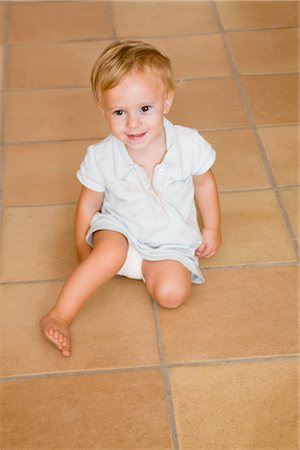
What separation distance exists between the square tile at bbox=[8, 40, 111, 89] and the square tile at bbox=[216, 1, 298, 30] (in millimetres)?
493

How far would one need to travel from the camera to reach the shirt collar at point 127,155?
164cm

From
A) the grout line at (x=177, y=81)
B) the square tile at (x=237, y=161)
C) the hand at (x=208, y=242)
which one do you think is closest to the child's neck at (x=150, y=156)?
the hand at (x=208, y=242)

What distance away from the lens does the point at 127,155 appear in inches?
64.7

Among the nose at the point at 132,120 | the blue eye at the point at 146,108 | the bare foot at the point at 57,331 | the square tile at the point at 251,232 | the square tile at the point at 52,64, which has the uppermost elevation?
the square tile at the point at 52,64

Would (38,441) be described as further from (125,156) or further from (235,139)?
(235,139)

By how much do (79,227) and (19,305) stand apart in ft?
0.73

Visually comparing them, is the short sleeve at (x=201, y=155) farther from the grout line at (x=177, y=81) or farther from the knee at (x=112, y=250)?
the grout line at (x=177, y=81)

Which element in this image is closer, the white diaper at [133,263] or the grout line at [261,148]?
the white diaper at [133,263]

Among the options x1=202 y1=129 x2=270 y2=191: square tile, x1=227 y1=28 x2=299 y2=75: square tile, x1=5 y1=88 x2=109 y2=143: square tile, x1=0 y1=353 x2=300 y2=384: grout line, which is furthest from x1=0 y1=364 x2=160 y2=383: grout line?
x1=227 y1=28 x2=299 y2=75: square tile

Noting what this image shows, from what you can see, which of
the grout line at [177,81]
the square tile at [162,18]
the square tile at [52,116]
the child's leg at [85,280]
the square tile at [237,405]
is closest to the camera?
the square tile at [237,405]

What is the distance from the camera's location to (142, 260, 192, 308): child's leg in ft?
5.39

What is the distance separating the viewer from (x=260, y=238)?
6.15ft

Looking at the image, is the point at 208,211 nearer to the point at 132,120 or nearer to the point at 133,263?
the point at 133,263

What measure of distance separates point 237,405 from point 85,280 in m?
0.42
